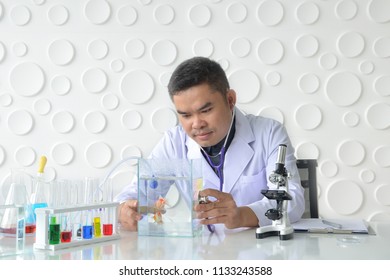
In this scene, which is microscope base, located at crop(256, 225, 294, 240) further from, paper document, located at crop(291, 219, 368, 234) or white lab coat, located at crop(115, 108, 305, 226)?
white lab coat, located at crop(115, 108, 305, 226)

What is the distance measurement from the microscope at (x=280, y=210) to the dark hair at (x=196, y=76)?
1.68 feet

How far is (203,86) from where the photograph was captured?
74.1 inches

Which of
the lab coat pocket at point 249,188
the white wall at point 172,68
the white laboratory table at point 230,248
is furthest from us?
the white wall at point 172,68

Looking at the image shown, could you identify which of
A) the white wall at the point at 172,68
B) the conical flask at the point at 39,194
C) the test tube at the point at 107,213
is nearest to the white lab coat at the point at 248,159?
the test tube at the point at 107,213

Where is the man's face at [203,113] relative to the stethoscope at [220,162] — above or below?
above

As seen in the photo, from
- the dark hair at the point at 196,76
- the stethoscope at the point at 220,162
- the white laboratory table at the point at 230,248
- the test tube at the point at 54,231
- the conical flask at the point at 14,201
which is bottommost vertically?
the white laboratory table at the point at 230,248

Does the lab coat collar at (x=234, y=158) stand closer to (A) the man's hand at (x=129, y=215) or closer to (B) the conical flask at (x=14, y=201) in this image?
(A) the man's hand at (x=129, y=215)

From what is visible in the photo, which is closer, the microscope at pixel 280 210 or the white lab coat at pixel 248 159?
the microscope at pixel 280 210

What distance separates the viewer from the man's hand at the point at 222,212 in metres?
1.52

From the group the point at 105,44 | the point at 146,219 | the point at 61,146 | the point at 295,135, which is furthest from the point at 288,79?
the point at 146,219

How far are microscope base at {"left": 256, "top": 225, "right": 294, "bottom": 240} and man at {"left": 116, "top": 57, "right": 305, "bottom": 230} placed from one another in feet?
0.55

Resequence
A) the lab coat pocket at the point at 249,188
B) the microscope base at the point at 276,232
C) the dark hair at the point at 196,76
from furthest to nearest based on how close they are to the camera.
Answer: the lab coat pocket at the point at 249,188 < the dark hair at the point at 196,76 < the microscope base at the point at 276,232

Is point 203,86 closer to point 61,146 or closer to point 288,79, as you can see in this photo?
point 288,79
